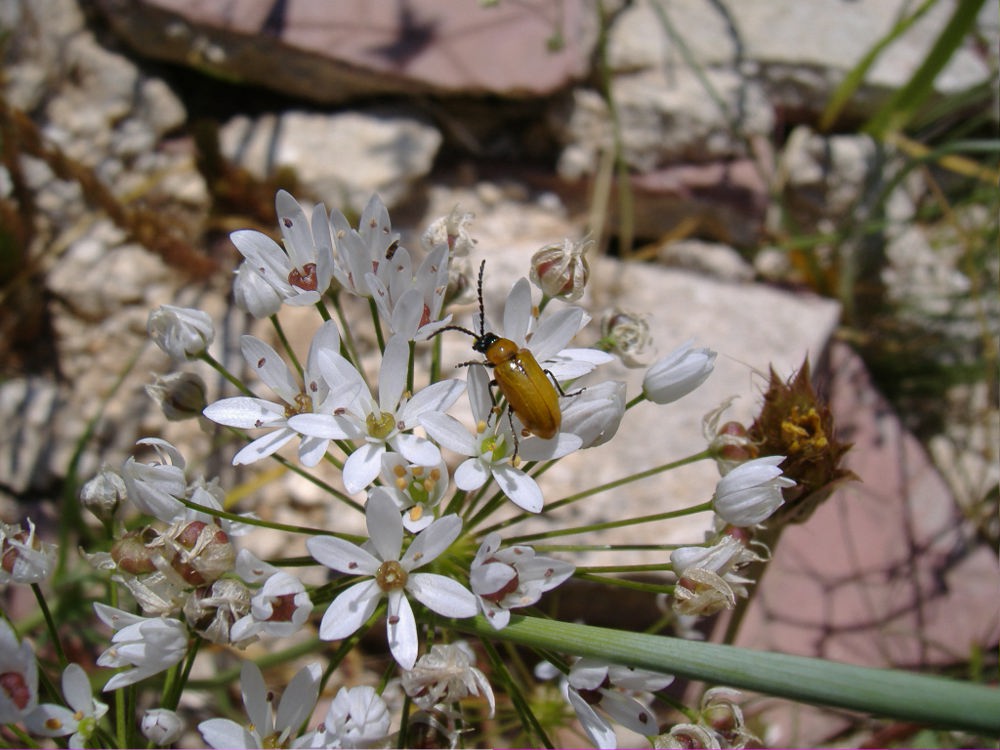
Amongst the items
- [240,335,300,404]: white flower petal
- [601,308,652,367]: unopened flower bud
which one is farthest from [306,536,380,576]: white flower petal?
[601,308,652,367]: unopened flower bud

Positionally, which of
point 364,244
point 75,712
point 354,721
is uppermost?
point 364,244

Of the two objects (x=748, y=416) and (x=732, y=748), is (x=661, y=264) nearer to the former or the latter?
(x=748, y=416)

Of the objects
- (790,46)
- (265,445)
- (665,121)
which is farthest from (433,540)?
(790,46)

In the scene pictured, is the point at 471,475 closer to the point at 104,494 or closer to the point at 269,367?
the point at 269,367

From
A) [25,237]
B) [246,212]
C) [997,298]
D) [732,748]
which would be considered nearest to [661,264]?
[997,298]

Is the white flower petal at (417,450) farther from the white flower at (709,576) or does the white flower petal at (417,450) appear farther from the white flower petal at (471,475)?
the white flower at (709,576)

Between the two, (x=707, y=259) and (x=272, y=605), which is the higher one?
(x=707, y=259)
